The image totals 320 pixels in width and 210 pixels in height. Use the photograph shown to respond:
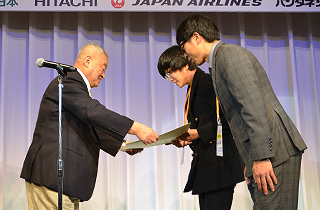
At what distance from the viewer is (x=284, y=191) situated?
178cm

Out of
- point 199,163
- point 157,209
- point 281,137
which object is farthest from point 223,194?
point 157,209

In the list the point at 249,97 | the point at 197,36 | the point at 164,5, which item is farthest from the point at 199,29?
the point at 164,5

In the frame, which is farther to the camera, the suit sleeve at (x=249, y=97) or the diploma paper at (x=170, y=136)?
the diploma paper at (x=170, y=136)

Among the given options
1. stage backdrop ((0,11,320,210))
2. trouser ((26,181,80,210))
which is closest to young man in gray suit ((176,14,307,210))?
trouser ((26,181,80,210))

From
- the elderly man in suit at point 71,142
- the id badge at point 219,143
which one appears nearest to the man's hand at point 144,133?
the elderly man in suit at point 71,142

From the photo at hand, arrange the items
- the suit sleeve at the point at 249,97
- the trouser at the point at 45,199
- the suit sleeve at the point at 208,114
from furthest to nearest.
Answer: the suit sleeve at the point at 208,114 → the trouser at the point at 45,199 → the suit sleeve at the point at 249,97

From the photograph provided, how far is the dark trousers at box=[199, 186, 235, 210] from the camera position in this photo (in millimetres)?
2426

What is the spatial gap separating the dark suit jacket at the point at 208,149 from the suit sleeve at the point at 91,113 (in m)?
0.46

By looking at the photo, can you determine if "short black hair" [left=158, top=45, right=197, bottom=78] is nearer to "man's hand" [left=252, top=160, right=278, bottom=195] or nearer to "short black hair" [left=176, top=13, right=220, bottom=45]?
"short black hair" [left=176, top=13, right=220, bottom=45]

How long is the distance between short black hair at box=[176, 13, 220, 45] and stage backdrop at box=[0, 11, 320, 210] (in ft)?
6.58

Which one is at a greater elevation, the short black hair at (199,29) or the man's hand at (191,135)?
the short black hair at (199,29)

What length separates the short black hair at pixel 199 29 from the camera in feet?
7.05

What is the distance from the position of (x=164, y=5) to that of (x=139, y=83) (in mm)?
828

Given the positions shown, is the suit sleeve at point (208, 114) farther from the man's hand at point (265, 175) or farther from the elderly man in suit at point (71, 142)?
the man's hand at point (265, 175)
